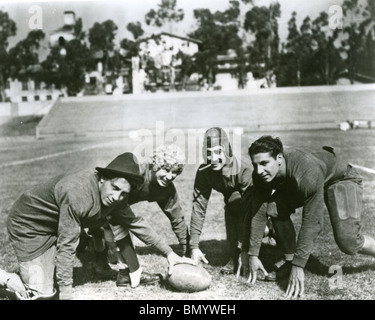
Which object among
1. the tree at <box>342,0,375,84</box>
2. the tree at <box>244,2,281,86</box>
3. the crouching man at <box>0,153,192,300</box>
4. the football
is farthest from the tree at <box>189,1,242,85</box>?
the football

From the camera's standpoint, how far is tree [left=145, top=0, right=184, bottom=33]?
5.65 m

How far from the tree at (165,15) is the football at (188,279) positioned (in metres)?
3.08

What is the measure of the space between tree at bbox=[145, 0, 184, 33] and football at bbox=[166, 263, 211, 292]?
3.08 m

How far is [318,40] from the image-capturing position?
9766mm

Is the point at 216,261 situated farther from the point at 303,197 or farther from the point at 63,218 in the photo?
the point at 63,218

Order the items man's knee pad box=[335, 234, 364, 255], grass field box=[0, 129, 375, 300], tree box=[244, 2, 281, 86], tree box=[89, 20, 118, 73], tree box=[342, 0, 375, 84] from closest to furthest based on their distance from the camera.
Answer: grass field box=[0, 129, 375, 300] → man's knee pad box=[335, 234, 364, 255] → tree box=[342, 0, 375, 84] → tree box=[244, 2, 281, 86] → tree box=[89, 20, 118, 73]

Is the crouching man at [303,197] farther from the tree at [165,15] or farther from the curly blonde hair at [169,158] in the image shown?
the tree at [165,15]

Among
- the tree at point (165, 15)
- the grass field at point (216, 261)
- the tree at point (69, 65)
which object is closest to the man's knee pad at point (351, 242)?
the grass field at point (216, 261)

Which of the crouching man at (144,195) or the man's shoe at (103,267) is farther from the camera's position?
the man's shoe at (103,267)

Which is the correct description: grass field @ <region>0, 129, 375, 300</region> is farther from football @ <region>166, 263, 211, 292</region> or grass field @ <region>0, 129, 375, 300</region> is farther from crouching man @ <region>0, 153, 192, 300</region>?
crouching man @ <region>0, 153, 192, 300</region>

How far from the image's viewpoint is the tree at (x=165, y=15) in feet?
18.5

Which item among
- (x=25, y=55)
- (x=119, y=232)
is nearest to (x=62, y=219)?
(x=119, y=232)

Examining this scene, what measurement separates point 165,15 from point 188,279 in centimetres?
376

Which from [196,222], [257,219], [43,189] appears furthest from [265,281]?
[43,189]
